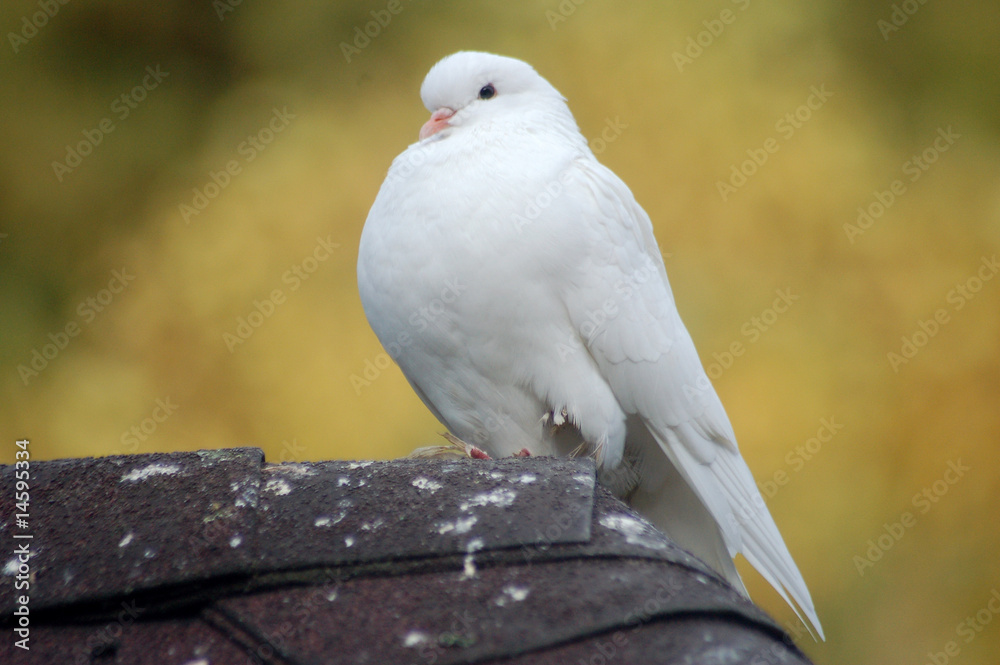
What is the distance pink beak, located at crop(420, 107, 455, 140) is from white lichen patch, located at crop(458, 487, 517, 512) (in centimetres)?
191

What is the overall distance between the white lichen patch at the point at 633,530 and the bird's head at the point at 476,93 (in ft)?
6.47

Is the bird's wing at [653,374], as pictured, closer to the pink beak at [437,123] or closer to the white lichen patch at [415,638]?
the pink beak at [437,123]

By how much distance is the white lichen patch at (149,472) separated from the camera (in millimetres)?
1884

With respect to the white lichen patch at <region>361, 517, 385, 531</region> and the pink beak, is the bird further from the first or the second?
the white lichen patch at <region>361, 517, 385, 531</region>

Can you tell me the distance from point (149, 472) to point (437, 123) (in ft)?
6.42

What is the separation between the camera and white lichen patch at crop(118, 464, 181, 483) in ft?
6.18

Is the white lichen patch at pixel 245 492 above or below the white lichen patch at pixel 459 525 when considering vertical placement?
below

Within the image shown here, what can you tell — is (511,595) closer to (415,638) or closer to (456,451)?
(415,638)

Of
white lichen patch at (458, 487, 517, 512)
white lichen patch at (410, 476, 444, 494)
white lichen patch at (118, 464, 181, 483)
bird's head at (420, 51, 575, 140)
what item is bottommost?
white lichen patch at (118, 464, 181, 483)

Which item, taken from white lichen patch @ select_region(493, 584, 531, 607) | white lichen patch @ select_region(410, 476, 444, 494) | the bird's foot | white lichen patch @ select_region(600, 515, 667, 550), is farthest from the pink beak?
white lichen patch @ select_region(493, 584, 531, 607)

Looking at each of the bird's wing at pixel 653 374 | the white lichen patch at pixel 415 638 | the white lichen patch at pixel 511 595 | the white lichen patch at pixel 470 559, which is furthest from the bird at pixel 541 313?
the white lichen patch at pixel 415 638

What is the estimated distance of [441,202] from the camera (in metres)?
3.04

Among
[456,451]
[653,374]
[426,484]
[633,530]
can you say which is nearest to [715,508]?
[653,374]

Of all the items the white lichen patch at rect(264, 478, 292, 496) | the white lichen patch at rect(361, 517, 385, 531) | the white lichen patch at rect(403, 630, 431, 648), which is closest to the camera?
the white lichen patch at rect(403, 630, 431, 648)
